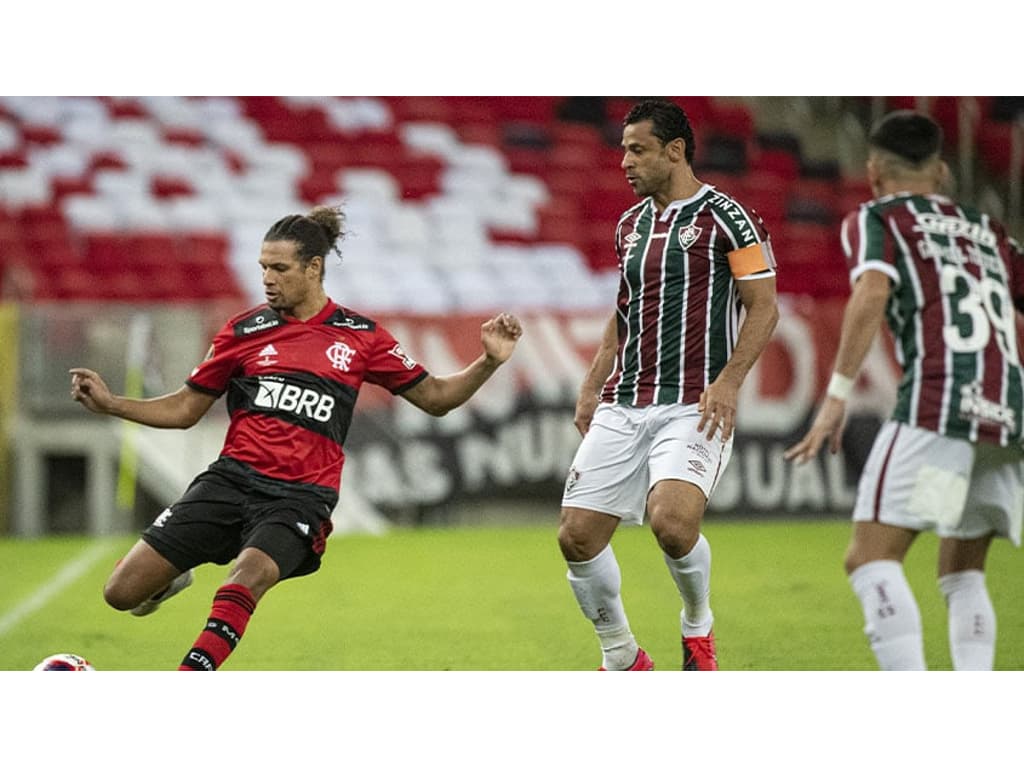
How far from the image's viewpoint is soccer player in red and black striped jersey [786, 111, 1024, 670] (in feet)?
11.7

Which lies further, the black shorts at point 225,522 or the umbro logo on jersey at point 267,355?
the umbro logo on jersey at point 267,355

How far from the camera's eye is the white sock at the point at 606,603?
163 inches

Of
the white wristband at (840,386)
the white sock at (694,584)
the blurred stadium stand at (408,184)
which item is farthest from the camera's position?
the blurred stadium stand at (408,184)

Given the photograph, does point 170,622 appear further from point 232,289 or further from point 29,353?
point 232,289

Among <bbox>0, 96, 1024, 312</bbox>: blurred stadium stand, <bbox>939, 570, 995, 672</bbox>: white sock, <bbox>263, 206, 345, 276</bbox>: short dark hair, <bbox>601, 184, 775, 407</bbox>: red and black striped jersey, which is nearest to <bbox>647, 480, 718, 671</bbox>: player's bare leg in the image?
<bbox>601, 184, 775, 407</bbox>: red and black striped jersey

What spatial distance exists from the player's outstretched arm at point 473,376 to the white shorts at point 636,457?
382 millimetres

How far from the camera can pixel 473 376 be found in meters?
4.35

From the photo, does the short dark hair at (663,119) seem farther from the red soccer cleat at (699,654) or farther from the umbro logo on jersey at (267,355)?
the red soccer cleat at (699,654)

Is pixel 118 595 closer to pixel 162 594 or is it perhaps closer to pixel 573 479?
pixel 162 594

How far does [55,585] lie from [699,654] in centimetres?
391

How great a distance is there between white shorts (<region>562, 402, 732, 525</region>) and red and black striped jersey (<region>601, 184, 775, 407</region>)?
0.19ft

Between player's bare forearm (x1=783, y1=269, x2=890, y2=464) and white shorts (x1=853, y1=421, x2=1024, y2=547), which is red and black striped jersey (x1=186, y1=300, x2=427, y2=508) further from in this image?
white shorts (x1=853, y1=421, x2=1024, y2=547)

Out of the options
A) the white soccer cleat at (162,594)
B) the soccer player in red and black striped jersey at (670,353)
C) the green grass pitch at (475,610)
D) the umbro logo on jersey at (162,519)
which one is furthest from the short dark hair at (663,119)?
the white soccer cleat at (162,594)

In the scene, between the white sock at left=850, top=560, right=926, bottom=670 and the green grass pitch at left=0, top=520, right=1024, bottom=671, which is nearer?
the white sock at left=850, top=560, right=926, bottom=670
